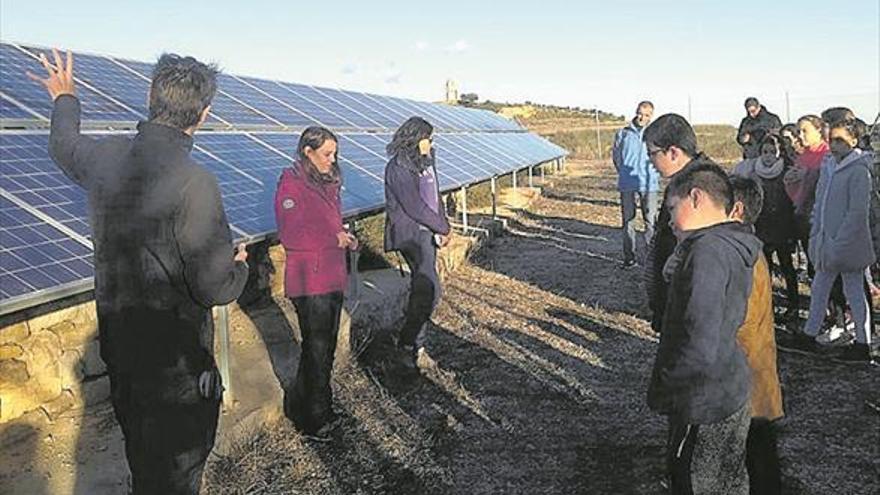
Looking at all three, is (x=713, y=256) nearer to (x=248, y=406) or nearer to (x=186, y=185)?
(x=186, y=185)

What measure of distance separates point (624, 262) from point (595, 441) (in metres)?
5.27

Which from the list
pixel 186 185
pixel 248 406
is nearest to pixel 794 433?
pixel 248 406

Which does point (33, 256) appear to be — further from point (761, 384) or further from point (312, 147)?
point (761, 384)

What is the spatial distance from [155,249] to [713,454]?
1.88m

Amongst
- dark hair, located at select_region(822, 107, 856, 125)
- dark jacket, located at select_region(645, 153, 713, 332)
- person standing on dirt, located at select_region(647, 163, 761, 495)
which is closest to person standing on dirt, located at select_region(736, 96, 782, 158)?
dark hair, located at select_region(822, 107, 856, 125)

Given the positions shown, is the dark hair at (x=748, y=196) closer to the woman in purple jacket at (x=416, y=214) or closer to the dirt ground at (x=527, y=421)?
the dirt ground at (x=527, y=421)

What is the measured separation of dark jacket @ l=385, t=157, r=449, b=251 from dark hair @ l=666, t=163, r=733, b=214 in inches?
105

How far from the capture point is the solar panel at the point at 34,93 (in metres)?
6.02

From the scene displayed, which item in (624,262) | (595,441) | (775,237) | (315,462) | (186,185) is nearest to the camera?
(186,185)

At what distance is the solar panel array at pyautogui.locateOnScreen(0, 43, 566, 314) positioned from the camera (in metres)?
3.70

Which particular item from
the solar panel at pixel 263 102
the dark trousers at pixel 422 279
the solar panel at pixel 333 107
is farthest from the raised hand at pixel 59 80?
the solar panel at pixel 333 107

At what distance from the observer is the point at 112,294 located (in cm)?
241

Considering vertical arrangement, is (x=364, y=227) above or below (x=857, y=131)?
below

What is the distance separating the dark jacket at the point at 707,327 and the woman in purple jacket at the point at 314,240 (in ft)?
6.80
